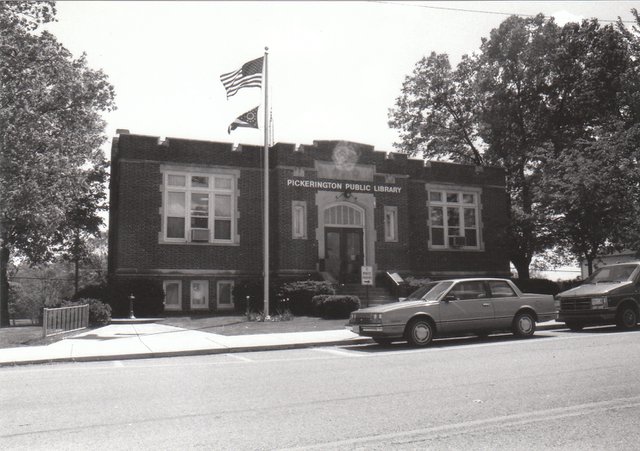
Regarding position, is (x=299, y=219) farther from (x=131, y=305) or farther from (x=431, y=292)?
(x=431, y=292)

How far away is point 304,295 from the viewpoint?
21875mm

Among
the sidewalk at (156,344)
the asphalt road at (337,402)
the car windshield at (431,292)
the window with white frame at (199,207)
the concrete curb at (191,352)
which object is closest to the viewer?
the asphalt road at (337,402)

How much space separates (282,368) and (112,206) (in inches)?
775

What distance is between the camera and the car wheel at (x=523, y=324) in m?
14.2

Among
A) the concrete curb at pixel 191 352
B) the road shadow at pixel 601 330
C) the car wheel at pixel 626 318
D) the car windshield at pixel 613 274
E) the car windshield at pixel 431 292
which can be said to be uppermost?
the car windshield at pixel 613 274

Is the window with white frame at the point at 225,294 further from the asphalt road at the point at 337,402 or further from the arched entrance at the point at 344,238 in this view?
the asphalt road at the point at 337,402

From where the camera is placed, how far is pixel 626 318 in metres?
15.4

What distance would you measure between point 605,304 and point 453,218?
14.4 meters

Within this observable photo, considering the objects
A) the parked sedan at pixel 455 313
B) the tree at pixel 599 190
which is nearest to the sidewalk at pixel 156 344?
the parked sedan at pixel 455 313

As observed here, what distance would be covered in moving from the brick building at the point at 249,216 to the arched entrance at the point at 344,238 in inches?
1.8

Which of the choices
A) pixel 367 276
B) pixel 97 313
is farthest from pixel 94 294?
pixel 367 276

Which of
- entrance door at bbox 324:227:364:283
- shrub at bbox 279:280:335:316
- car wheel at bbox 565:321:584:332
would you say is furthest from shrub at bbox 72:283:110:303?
car wheel at bbox 565:321:584:332

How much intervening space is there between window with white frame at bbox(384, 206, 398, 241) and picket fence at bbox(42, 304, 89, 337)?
13.3 meters

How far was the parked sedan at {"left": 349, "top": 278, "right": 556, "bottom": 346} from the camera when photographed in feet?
43.2
